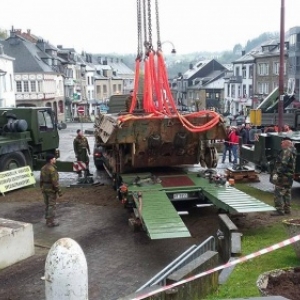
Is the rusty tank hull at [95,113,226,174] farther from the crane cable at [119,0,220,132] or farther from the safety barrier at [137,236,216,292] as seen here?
the safety barrier at [137,236,216,292]

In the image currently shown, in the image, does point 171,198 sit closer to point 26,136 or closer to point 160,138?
point 160,138

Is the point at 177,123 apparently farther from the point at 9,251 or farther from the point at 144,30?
the point at 9,251

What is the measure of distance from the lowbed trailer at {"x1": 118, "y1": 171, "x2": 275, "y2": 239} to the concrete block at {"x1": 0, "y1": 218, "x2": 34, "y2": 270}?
7.03 feet

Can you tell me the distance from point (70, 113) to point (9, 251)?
2311 inches

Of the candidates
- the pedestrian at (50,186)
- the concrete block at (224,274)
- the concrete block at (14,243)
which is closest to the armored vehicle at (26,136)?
the pedestrian at (50,186)

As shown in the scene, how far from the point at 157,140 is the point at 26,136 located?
6.01 m

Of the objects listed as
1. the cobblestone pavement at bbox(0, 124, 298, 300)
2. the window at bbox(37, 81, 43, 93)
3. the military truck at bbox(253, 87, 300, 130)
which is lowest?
the cobblestone pavement at bbox(0, 124, 298, 300)

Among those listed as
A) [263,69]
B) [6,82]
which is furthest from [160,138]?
[263,69]

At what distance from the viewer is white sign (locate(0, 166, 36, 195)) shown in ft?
49.1

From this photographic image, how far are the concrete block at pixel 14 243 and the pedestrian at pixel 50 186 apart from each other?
191cm

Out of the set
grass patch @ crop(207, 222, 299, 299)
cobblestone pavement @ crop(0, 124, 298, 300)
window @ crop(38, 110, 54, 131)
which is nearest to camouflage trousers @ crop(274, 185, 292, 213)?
grass patch @ crop(207, 222, 299, 299)

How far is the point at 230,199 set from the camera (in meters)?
10.6

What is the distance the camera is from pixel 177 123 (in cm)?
1203

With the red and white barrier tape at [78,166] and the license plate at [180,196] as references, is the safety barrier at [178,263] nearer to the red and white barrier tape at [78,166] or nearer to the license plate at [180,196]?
the license plate at [180,196]
